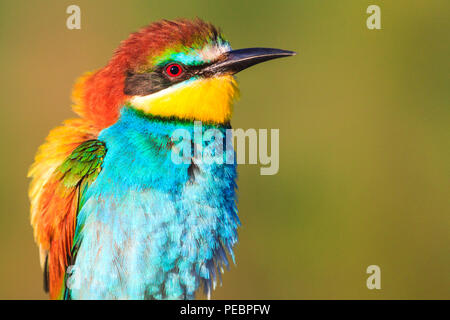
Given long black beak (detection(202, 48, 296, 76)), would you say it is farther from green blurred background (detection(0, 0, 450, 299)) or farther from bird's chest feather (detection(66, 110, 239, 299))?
green blurred background (detection(0, 0, 450, 299))

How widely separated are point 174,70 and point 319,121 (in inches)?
80.7

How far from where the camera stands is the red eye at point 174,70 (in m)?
2.29

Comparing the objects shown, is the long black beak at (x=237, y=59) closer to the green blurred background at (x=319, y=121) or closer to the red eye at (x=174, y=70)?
the red eye at (x=174, y=70)

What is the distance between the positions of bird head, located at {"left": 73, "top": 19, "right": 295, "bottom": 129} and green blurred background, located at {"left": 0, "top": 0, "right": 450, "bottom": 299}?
5.48 feet

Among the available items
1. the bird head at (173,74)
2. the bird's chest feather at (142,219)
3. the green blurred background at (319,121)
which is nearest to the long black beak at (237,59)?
the bird head at (173,74)

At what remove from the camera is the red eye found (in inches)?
90.0

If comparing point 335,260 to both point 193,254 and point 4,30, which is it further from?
point 4,30

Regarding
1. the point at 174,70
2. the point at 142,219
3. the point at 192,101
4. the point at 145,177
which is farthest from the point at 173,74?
the point at 142,219

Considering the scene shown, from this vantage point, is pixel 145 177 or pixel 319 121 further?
pixel 319 121

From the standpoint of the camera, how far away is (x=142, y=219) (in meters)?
2.21

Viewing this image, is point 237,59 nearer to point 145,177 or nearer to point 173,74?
point 173,74

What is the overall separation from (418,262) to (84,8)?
266cm

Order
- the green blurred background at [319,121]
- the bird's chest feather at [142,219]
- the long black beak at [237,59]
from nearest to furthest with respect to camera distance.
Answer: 1. the bird's chest feather at [142,219]
2. the long black beak at [237,59]
3. the green blurred background at [319,121]
